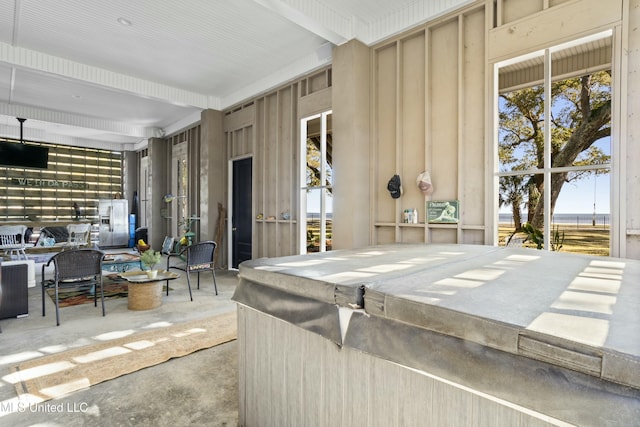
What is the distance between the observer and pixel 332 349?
4.78ft

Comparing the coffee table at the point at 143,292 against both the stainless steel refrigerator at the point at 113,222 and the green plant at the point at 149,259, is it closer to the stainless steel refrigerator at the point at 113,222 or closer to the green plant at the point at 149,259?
the green plant at the point at 149,259

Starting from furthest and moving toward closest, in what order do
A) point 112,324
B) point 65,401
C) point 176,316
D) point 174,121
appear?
1. point 174,121
2. point 176,316
3. point 112,324
4. point 65,401

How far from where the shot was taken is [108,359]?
2.94 m

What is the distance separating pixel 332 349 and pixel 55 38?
621 centimetres

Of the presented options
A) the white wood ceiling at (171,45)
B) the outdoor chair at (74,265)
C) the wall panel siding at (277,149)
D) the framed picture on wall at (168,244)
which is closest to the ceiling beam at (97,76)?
the white wood ceiling at (171,45)

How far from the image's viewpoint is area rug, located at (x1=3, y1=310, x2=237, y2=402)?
2.51 meters

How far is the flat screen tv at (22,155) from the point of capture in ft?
30.5

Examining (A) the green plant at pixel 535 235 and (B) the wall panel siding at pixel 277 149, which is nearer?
(A) the green plant at pixel 535 235

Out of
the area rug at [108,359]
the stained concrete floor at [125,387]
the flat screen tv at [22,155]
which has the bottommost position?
the stained concrete floor at [125,387]

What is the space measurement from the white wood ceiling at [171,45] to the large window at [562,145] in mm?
2194

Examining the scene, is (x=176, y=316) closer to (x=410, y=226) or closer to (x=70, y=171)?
(x=410, y=226)

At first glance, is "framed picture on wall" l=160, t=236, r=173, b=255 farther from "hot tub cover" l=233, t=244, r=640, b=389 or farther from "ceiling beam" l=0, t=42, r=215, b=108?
"hot tub cover" l=233, t=244, r=640, b=389

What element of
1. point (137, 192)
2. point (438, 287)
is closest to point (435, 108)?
point (438, 287)

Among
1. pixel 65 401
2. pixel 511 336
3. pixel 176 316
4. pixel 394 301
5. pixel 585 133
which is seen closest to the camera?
pixel 511 336
